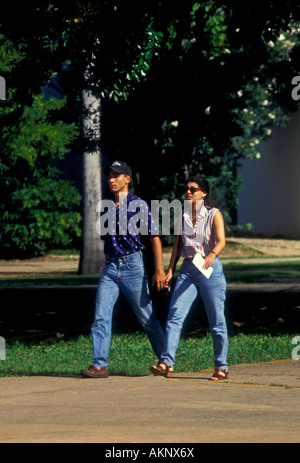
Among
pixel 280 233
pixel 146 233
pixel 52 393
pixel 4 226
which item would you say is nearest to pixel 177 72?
pixel 146 233

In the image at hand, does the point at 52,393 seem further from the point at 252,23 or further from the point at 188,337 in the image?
the point at 252,23

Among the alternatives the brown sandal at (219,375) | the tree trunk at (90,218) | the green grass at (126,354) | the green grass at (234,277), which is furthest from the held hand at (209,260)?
the tree trunk at (90,218)

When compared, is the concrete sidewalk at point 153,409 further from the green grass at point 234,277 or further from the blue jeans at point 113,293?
the green grass at point 234,277

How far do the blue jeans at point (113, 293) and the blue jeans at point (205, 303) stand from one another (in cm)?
32

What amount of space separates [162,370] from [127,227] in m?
1.30

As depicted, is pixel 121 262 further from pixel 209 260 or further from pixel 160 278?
pixel 209 260

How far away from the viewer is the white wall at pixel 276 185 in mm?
34562

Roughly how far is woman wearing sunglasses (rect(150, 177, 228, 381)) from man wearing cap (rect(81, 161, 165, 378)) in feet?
0.70

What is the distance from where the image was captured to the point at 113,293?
922cm

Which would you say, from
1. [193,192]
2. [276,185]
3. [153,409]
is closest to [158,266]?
[193,192]

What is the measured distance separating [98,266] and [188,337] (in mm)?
9746

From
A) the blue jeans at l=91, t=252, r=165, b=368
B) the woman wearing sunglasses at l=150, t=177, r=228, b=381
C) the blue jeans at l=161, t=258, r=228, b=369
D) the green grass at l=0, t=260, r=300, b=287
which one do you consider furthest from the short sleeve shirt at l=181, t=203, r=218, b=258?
the green grass at l=0, t=260, r=300, b=287

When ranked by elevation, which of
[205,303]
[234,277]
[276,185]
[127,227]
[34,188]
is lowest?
[234,277]

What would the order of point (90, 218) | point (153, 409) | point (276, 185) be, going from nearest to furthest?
point (153, 409), point (90, 218), point (276, 185)
